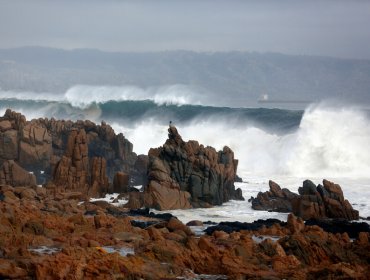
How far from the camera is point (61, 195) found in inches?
1078

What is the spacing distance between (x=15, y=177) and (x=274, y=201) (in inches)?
388

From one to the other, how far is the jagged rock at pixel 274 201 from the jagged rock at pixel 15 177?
8.45 meters

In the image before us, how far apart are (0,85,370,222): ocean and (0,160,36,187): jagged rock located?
271 inches

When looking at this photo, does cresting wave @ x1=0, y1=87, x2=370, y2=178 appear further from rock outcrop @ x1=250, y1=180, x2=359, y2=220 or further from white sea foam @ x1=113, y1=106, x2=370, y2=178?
rock outcrop @ x1=250, y1=180, x2=359, y2=220

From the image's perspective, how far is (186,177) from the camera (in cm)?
3000

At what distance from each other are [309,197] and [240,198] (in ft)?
18.0

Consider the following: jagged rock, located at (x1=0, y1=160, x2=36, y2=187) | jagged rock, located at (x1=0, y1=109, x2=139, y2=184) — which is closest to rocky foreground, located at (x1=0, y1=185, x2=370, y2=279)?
jagged rock, located at (x1=0, y1=160, x2=36, y2=187)

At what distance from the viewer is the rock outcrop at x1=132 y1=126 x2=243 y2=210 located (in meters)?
Result: 27.9

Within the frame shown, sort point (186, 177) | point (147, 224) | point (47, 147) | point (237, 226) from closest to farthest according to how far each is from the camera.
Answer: point (147, 224) < point (237, 226) < point (186, 177) < point (47, 147)

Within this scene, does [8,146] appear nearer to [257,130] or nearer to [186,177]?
[186,177]

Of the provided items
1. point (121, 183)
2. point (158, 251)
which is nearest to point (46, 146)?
point (121, 183)

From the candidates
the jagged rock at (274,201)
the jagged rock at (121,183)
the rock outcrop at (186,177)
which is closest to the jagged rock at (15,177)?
the jagged rock at (121,183)

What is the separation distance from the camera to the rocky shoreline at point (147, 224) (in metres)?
14.0

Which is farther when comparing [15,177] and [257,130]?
[257,130]
